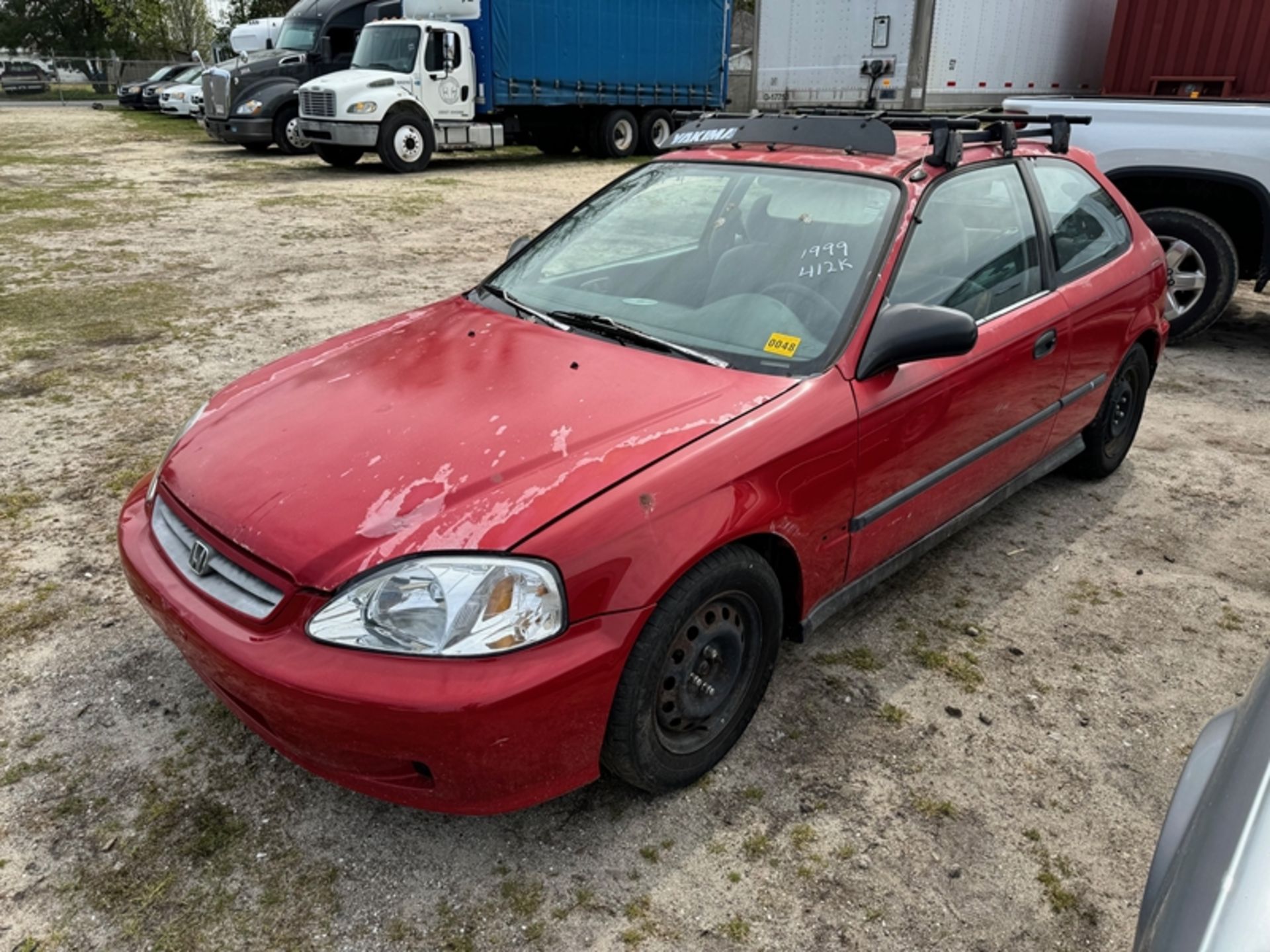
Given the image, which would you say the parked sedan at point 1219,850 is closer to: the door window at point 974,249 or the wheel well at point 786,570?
the wheel well at point 786,570

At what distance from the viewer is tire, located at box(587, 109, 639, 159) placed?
18531mm

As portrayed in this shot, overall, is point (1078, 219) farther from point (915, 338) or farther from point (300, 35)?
point (300, 35)

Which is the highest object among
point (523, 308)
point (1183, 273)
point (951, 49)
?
point (951, 49)

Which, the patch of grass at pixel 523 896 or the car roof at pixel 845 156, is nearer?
the patch of grass at pixel 523 896

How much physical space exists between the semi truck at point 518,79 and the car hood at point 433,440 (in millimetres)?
13820

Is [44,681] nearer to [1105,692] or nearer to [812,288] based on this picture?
[812,288]

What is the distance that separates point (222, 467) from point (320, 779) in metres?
0.89

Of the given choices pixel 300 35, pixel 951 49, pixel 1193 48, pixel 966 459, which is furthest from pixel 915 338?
pixel 300 35

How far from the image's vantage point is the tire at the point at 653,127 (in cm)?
1916

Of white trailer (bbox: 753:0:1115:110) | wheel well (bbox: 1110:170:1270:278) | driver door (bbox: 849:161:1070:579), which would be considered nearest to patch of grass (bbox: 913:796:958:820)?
driver door (bbox: 849:161:1070:579)

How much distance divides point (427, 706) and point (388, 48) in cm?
1628

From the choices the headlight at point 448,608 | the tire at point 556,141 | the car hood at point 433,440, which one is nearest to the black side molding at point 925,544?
the car hood at point 433,440

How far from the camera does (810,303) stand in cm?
281

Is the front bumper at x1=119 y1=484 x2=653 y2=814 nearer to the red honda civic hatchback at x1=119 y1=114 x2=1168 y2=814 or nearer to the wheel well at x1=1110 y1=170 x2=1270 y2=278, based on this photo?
the red honda civic hatchback at x1=119 y1=114 x2=1168 y2=814
